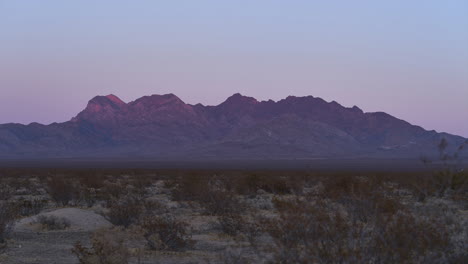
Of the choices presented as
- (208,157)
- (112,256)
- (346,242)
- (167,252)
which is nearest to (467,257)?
(346,242)

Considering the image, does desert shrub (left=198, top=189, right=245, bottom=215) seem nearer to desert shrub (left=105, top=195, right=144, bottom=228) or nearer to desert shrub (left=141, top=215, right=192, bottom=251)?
desert shrub (left=105, top=195, right=144, bottom=228)

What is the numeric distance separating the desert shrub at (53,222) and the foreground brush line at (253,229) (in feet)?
0.10

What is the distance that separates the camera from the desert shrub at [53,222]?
18.6 meters

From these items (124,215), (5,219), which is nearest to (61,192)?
(124,215)

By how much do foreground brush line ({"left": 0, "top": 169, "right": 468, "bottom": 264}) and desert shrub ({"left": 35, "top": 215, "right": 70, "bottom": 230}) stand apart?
0.10ft

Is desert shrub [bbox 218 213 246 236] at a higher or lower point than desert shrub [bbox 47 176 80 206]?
lower

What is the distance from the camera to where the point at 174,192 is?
97.0ft

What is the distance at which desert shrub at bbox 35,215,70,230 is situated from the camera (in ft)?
61.1

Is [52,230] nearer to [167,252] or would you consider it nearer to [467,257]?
[167,252]

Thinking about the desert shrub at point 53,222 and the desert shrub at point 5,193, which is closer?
the desert shrub at point 53,222

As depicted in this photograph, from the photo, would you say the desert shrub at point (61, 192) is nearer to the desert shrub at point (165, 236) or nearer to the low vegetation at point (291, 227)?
the low vegetation at point (291, 227)

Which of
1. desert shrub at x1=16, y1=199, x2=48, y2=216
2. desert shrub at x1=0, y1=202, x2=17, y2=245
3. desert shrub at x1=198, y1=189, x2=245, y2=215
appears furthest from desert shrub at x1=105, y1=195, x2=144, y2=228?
desert shrub at x1=16, y1=199, x2=48, y2=216

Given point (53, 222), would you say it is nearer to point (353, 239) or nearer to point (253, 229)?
point (253, 229)

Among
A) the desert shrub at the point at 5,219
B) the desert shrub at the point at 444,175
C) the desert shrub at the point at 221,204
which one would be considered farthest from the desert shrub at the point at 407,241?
the desert shrub at the point at 221,204
